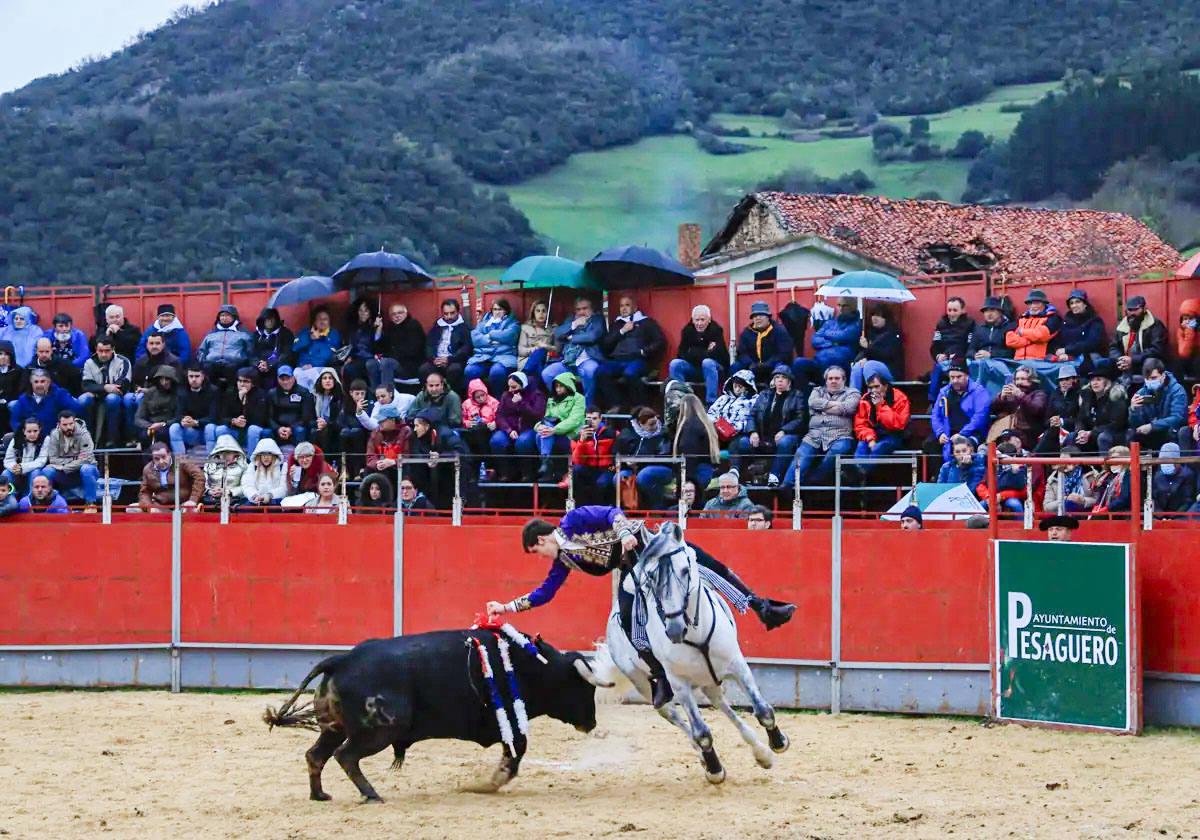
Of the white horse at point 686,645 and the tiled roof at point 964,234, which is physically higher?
the tiled roof at point 964,234

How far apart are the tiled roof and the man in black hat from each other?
2483cm

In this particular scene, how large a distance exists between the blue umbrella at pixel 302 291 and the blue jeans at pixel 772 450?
541 cm

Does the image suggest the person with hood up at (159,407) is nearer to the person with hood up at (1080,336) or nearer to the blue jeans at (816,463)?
the blue jeans at (816,463)

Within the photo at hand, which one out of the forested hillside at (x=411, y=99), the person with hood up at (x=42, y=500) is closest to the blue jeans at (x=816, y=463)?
the person with hood up at (x=42, y=500)

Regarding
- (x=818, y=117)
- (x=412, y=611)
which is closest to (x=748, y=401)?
(x=412, y=611)

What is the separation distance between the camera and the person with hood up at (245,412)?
17.5 metres

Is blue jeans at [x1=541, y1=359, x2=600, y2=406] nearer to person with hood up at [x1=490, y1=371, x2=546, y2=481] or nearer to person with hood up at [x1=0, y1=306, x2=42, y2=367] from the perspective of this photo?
person with hood up at [x1=490, y1=371, x2=546, y2=481]

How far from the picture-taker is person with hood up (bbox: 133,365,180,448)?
58.6 feet

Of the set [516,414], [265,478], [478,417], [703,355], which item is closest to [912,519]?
[703,355]

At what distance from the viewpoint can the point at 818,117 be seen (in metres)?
72.6

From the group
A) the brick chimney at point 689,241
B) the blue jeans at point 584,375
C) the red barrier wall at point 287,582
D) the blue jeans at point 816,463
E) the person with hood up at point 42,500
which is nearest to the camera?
the blue jeans at point 816,463

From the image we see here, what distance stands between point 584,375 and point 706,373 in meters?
1.18

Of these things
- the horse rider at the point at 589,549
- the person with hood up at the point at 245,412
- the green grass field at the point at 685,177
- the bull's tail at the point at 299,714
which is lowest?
the bull's tail at the point at 299,714

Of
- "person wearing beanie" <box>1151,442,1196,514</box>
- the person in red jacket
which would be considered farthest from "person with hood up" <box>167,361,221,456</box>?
"person wearing beanie" <box>1151,442,1196,514</box>
